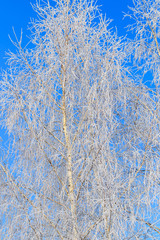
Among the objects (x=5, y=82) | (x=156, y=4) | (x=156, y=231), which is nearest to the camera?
(x=5, y=82)

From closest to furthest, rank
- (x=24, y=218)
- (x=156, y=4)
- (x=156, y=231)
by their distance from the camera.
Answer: (x=24, y=218) → (x=156, y=231) → (x=156, y=4)

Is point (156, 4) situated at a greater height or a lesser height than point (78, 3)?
greater

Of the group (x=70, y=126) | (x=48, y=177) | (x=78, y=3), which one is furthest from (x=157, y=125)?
(x=78, y=3)

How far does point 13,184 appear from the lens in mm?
3660

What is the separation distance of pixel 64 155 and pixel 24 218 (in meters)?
0.85

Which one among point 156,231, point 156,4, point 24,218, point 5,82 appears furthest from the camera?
point 156,4

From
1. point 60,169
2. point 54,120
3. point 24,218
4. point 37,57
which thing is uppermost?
point 37,57

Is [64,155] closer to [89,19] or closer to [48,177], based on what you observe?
[48,177]

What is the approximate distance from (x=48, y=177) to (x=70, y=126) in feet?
2.23

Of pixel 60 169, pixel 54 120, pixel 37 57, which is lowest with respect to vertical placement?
pixel 60 169


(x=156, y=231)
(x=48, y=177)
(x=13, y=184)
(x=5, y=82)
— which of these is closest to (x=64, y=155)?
(x=48, y=177)

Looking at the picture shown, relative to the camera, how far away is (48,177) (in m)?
3.79

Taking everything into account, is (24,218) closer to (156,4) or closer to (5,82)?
(5,82)

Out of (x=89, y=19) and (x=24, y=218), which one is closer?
(x=24, y=218)
